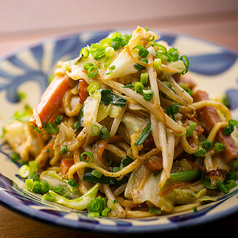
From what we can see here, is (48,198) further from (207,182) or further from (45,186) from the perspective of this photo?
(207,182)

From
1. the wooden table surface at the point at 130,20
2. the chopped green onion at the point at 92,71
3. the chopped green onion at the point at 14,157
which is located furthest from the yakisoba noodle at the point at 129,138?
the wooden table surface at the point at 130,20

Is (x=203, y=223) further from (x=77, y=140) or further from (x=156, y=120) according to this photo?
(x=77, y=140)

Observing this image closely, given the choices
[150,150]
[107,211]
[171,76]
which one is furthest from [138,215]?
[171,76]

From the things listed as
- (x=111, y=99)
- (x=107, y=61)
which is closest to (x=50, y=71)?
(x=107, y=61)

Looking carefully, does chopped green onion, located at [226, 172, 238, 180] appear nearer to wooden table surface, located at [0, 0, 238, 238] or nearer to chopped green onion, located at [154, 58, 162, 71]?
chopped green onion, located at [154, 58, 162, 71]

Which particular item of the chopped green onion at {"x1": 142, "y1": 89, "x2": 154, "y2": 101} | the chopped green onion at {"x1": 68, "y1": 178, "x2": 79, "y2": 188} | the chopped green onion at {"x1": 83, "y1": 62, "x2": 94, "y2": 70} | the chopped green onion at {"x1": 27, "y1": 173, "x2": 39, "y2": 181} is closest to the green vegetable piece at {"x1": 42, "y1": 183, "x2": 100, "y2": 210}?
the chopped green onion at {"x1": 68, "y1": 178, "x2": 79, "y2": 188}

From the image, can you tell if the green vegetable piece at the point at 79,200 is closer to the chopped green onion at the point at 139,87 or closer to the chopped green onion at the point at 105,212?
the chopped green onion at the point at 105,212

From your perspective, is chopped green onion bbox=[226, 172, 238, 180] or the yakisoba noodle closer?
the yakisoba noodle
